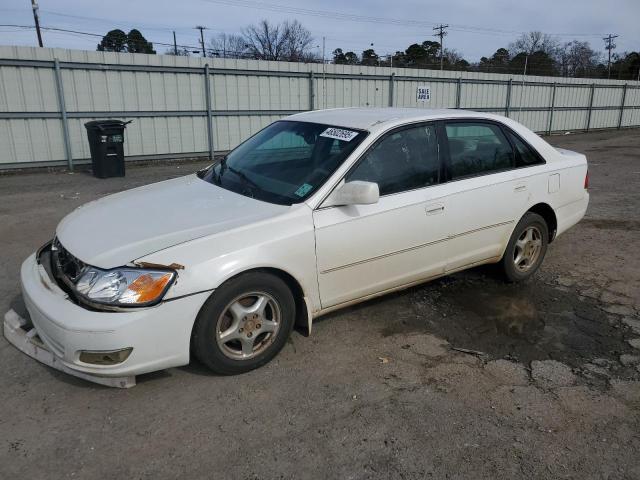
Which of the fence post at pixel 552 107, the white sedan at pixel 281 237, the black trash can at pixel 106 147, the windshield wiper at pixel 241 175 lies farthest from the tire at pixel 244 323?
the fence post at pixel 552 107

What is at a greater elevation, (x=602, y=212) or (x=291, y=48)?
(x=291, y=48)

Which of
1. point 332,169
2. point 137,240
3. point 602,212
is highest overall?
point 332,169

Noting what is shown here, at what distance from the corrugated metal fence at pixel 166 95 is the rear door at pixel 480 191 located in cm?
1014

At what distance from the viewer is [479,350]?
3654mm

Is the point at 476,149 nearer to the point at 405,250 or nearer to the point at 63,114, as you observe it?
the point at 405,250

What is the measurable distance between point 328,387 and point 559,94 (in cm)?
2299

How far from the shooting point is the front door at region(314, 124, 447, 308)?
3465 millimetres

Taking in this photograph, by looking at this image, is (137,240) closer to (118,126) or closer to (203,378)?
(203,378)

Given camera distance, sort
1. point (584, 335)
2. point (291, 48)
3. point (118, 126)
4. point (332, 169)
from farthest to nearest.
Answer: point (291, 48)
point (118, 126)
point (584, 335)
point (332, 169)

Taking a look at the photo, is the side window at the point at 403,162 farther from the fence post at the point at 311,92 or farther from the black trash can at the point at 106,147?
the fence post at the point at 311,92

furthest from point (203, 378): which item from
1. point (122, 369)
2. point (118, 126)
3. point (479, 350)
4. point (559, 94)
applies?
point (559, 94)

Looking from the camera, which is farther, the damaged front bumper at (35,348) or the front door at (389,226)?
the front door at (389,226)

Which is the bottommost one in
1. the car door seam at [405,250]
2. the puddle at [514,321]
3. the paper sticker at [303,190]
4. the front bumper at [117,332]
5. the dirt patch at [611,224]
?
the dirt patch at [611,224]

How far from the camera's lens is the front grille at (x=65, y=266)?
9.87 ft
